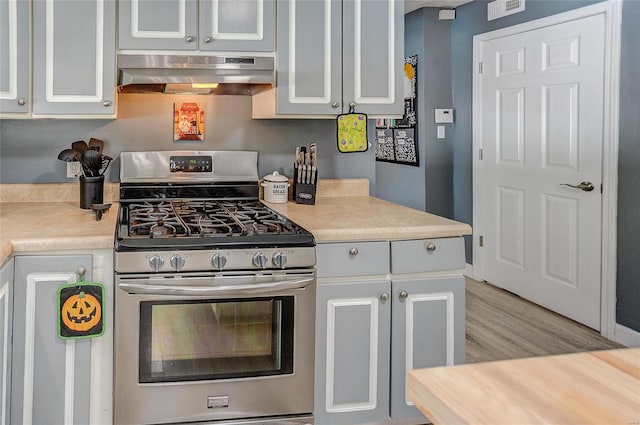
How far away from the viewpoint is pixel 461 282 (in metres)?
2.27

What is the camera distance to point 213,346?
2.07 metres

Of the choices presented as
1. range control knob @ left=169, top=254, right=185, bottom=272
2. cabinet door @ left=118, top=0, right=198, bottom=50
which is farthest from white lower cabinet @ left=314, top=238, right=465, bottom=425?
cabinet door @ left=118, top=0, right=198, bottom=50

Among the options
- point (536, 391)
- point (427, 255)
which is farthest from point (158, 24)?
point (536, 391)

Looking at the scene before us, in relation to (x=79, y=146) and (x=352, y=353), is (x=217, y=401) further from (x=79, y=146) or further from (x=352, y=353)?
(x=79, y=146)

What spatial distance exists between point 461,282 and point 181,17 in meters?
1.60

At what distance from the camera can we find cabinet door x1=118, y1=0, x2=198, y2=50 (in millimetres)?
2443

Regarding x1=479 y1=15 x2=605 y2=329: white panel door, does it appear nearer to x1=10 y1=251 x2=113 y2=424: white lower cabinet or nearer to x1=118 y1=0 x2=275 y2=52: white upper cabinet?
x1=118 y1=0 x2=275 y2=52: white upper cabinet

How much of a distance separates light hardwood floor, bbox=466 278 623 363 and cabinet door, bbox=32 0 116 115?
91.3 inches

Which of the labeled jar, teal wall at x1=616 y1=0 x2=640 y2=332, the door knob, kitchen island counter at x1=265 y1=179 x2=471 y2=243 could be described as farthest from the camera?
the door knob

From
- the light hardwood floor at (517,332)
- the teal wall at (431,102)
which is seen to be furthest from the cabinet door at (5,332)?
the teal wall at (431,102)

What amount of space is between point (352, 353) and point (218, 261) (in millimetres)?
629

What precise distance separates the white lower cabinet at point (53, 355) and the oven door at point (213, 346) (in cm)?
7

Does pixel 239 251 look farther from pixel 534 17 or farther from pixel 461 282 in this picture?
pixel 534 17

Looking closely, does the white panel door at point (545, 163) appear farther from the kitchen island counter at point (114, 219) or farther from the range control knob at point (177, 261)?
the range control knob at point (177, 261)
